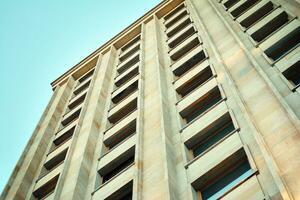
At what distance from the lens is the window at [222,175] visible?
15.6 m

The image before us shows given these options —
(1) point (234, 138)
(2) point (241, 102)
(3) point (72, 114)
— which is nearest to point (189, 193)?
(1) point (234, 138)

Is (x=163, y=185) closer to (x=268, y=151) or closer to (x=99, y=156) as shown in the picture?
(x=268, y=151)

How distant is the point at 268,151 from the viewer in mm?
13742

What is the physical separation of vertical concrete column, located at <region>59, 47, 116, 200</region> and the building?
74mm

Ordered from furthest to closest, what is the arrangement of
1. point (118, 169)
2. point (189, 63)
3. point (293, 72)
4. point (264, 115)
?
1. point (189, 63)
2. point (118, 169)
3. point (293, 72)
4. point (264, 115)

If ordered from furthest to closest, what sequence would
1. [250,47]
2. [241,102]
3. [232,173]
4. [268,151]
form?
[250,47] < [241,102] < [232,173] < [268,151]

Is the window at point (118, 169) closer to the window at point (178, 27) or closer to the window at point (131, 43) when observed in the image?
the window at point (178, 27)

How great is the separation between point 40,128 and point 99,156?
11879 millimetres

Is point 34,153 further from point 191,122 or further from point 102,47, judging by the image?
point 102,47

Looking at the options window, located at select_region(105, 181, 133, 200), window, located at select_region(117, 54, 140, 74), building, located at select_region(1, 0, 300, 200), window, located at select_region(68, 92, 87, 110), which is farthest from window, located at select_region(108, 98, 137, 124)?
window, located at select_region(68, 92, 87, 110)

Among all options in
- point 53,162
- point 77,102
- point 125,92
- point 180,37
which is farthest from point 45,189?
point 180,37

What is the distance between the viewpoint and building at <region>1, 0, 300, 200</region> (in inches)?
590

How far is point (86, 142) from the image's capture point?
2391cm

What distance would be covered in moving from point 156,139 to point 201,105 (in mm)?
3303
